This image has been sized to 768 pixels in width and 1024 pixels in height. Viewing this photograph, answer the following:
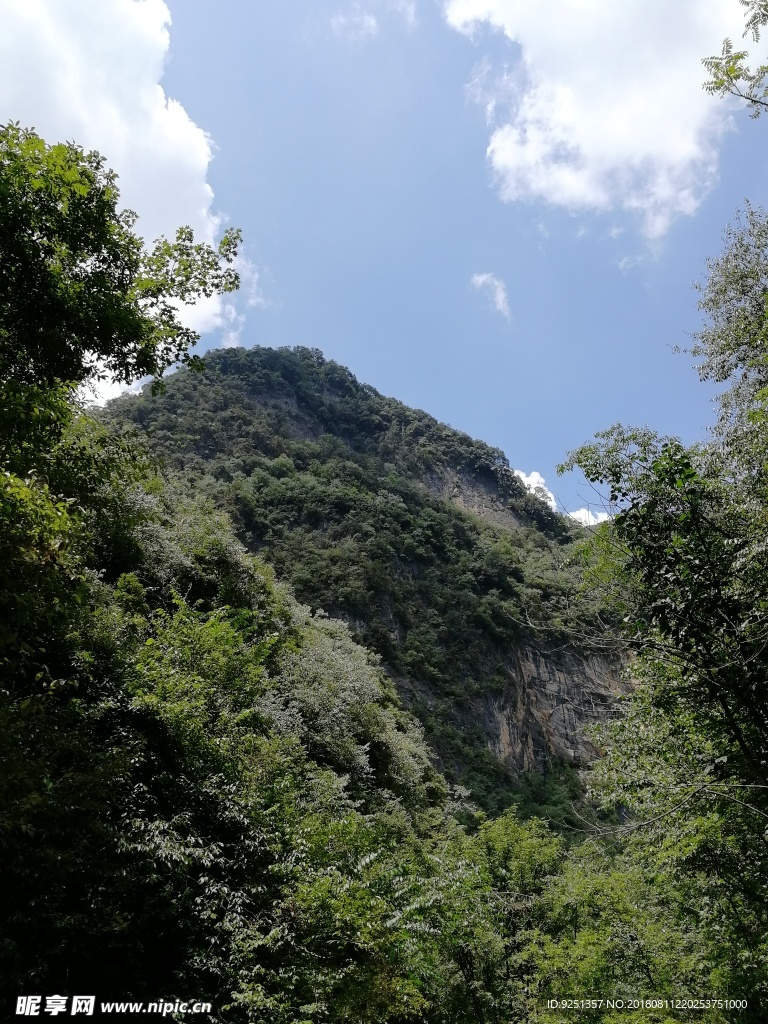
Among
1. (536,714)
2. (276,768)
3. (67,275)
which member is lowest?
(276,768)

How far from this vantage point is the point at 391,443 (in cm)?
7625

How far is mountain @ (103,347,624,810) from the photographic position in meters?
39.3

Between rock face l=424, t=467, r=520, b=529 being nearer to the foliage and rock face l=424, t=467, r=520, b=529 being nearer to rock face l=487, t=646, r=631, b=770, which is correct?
rock face l=487, t=646, r=631, b=770

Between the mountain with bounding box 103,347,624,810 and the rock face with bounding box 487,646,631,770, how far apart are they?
144 millimetres

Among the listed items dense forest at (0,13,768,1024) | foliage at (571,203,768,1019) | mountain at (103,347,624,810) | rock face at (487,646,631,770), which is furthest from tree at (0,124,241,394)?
rock face at (487,646,631,770)

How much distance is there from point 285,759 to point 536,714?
144ft

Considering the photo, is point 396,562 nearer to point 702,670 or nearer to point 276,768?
point 276,768

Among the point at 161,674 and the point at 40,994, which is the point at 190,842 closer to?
the point at 40,994

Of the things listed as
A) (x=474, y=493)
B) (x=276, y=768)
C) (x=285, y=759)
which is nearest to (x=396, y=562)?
(x=474, y=493)

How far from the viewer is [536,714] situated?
1918 inches

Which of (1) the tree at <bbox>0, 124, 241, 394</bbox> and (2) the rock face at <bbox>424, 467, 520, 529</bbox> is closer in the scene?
(1) the tree at <bbox>0, 124, 241, 394</bbox>

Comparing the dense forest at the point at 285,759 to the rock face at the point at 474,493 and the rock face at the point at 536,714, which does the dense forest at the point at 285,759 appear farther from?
the rock face at the point at 474,493

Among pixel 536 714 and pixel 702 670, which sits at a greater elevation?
pixel 536 714

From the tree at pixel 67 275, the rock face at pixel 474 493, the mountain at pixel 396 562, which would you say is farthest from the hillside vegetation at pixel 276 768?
the rock face at pixel 474 493
